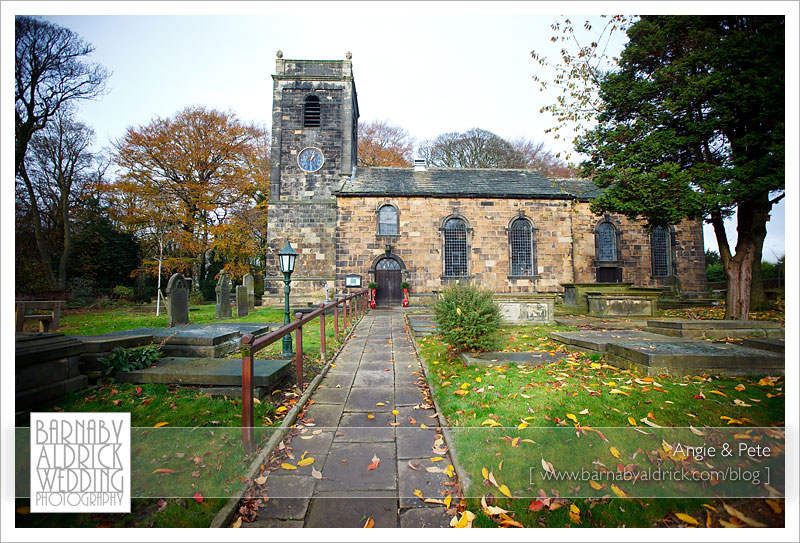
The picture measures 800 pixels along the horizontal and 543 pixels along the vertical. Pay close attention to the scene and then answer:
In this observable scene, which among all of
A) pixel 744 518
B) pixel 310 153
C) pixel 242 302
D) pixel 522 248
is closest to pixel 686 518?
pixel 744 518

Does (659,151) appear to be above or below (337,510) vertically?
above

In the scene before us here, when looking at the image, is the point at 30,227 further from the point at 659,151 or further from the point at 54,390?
the point at 659,151

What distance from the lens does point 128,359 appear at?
3.60m

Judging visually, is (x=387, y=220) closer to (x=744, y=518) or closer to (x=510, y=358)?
(x=510, y=358)

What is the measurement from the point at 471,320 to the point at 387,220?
13.9 meters

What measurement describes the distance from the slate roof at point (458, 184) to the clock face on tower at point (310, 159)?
2338mm

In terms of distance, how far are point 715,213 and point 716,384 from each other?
5.16 ft

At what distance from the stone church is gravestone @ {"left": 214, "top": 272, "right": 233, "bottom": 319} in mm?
5770

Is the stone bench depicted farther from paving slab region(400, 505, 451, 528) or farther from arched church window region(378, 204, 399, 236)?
arched church window region(378, 204, 399, 236)

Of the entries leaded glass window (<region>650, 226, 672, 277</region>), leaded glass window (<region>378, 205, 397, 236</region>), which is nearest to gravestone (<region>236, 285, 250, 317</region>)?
leaded glass window (<region>378, 205, 397, 236</region>)

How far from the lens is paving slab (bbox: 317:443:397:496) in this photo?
2.12 meters

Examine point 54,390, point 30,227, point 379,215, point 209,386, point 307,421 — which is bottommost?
point 307,421

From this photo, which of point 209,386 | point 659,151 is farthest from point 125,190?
point 659,151

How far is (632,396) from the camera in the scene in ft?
9.82
